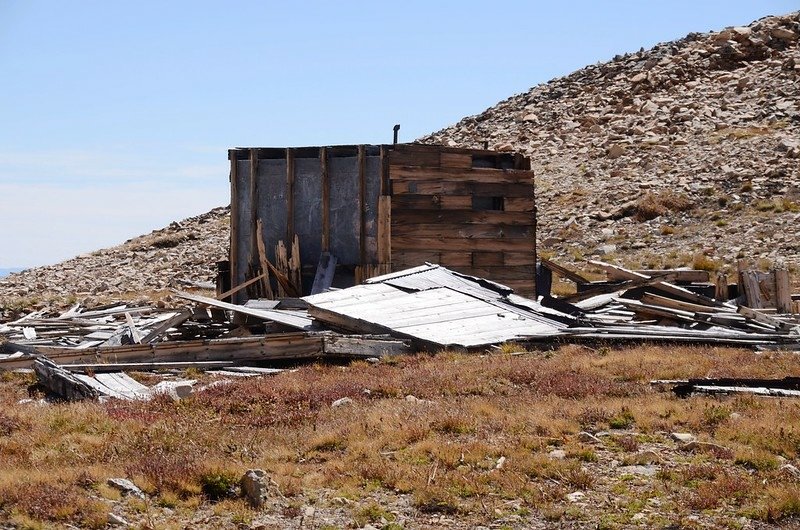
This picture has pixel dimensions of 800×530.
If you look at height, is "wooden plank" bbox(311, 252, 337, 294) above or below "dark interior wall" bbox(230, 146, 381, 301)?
below

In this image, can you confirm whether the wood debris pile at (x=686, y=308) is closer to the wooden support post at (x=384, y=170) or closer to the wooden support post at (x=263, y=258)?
the wooden support post at (x=384, y=170)

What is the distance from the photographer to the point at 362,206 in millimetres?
23875

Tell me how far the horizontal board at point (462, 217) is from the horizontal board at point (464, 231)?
0.10 metres

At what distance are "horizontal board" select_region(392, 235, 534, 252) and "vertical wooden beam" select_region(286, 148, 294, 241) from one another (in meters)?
2.45

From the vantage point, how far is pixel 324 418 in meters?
11.4

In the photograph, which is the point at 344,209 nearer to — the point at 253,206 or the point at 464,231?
the point at 253,206

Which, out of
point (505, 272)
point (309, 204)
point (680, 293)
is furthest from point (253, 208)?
point (680, 293)

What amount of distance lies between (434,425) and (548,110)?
52786 mm

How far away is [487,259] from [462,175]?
2141 mm

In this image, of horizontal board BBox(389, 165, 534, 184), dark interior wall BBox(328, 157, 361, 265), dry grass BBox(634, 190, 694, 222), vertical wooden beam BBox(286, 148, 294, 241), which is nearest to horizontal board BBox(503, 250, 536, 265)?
horizontal board BBox(389, 165, 534, 184)

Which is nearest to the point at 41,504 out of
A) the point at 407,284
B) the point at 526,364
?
the point at 526,364

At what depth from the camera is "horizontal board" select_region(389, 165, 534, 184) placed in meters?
24.0

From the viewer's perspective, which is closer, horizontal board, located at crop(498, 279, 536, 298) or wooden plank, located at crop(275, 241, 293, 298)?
wooden plank, located at crop(275, 241, 293, 298)

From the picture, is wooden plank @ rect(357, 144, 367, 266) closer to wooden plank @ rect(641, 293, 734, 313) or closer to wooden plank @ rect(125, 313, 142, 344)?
wooden plank @ rect(125, 313, 142, 344)
